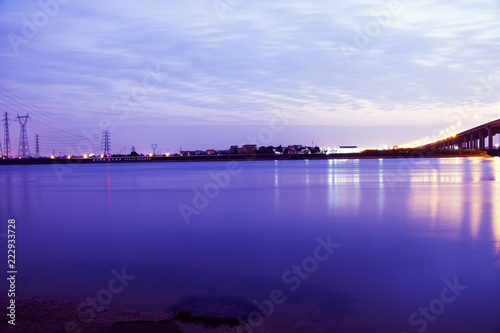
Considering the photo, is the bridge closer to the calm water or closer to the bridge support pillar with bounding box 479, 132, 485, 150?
the bridge support pillar with bounding box 479, 132, 485, 150

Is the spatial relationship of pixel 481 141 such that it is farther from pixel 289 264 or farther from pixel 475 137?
pixel 289 264

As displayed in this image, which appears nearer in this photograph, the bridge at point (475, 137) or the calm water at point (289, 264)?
the calm water at point (289, 264)

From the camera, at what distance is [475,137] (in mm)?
126438

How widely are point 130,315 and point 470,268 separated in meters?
7.36

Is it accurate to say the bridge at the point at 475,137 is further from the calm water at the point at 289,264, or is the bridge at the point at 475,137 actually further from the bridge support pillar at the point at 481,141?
the calm water at the point at 289,264

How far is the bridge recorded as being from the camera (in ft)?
348

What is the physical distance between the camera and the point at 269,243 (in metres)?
12.3

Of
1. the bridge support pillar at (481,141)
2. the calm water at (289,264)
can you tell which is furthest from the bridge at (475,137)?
the calm water at (289,264)

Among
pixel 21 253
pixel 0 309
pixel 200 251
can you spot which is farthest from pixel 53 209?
pixel 0 309

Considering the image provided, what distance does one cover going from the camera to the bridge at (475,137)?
348 feet

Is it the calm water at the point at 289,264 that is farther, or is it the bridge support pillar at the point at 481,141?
the bridge support pillar at the point at 481,141

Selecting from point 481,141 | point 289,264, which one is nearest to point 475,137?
point 481,141

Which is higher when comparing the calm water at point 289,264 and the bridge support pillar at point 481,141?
the bridge support pillar at point 481,141

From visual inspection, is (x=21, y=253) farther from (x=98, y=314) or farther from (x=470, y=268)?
(x=470, y=268)
